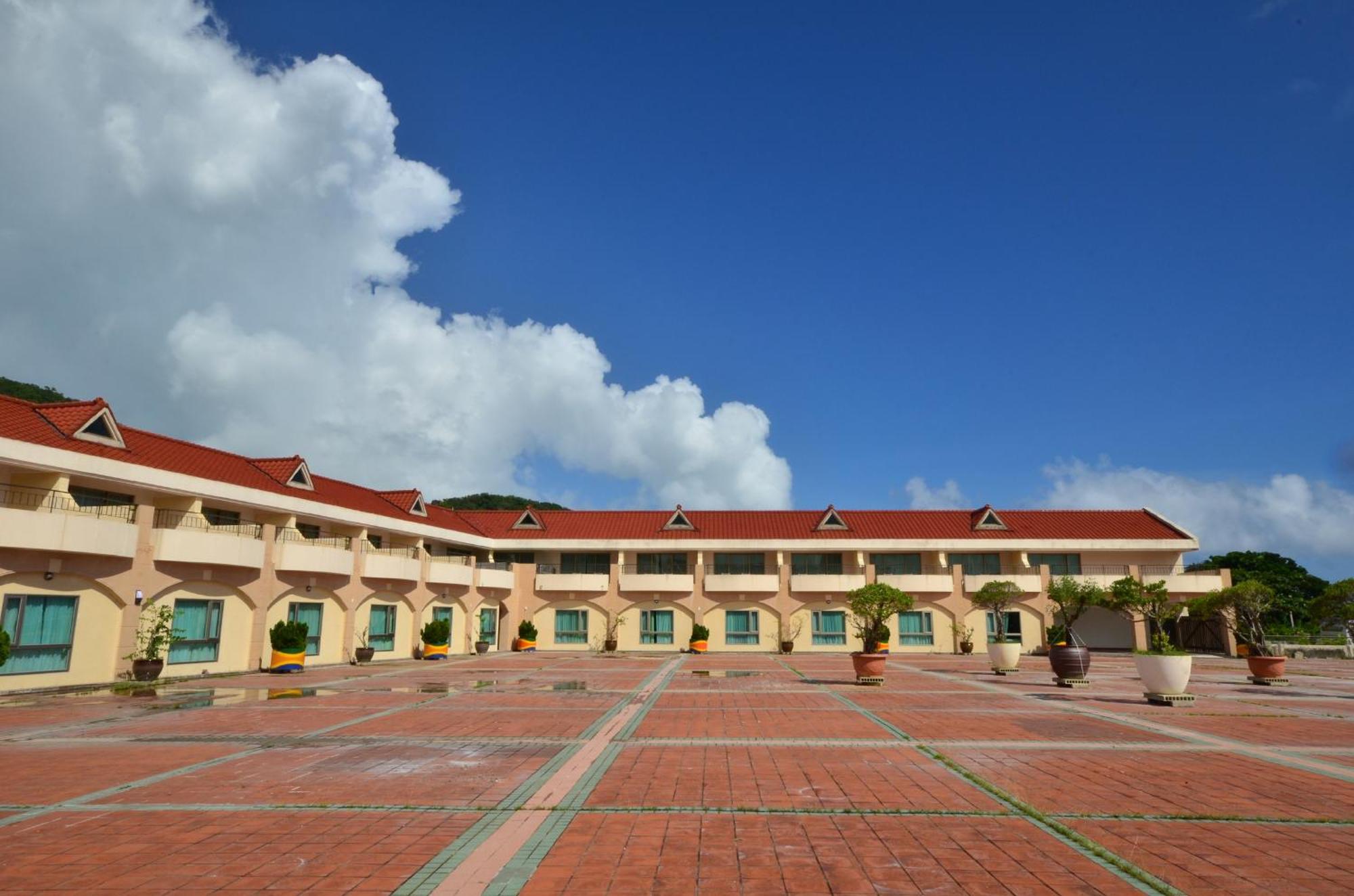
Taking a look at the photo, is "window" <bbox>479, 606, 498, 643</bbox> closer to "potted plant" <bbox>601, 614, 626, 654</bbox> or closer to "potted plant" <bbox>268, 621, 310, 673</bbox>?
"potted plant" <bbox>601, 614, 626, 654</bbox>

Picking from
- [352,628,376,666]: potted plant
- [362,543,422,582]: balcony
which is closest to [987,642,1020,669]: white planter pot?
[352,628,376,666]: potted plant

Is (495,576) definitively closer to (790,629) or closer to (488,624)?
(488,624)

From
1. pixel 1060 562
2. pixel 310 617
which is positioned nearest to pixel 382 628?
pixel 310 617

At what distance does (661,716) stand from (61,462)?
17.1 metres

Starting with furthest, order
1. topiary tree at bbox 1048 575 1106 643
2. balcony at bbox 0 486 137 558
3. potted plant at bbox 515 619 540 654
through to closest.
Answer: potted plant at bbox 515 619 540 654
topiary tree at bbox 1048 575 1106 643
balcony at bbox 0 486 137 558

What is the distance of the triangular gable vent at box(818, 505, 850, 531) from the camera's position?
149 ft

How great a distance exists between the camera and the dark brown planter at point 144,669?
71.2ft

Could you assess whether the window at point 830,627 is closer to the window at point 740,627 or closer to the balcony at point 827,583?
the balcony at point 827,583

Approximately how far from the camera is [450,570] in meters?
36.7

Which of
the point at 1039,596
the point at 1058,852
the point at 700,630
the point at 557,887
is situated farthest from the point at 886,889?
the point at 1039,596

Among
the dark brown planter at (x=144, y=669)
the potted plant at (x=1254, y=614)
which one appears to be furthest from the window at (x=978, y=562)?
the dark brown planter at (x=144, y=669)

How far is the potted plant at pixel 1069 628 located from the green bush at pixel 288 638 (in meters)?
23.4

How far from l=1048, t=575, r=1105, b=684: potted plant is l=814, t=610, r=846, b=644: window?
33.7 ft

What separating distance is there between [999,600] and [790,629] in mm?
10778
